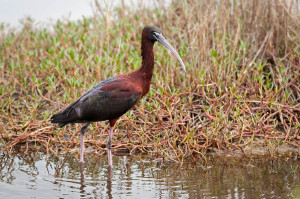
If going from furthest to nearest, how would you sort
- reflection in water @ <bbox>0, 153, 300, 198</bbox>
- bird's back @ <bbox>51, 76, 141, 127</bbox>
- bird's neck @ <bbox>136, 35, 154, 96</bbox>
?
bird's neck @ <bbox>136, 35, 154, 96</bbox> < bird's back @ <bbox>51, 76, 141, 127</bbox> < reflection in water @ <bbox>0, 153, 300, 198</bbox>

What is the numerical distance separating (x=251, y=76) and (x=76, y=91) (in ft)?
8.55

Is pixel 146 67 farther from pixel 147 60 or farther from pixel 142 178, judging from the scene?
pixel 142 178

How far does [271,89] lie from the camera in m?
7.09

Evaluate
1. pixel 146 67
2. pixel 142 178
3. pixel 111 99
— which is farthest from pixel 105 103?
pixel 142 178

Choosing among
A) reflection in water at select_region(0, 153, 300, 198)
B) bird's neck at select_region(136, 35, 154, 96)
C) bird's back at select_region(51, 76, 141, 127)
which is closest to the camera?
reflection in water at select_region(0, 153, 300, 198)

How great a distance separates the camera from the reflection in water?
199 inches

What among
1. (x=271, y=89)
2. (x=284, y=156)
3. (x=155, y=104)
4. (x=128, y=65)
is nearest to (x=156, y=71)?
(x=128, y=65)

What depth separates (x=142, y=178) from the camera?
555 centimetres

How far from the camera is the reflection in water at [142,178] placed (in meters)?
5.07

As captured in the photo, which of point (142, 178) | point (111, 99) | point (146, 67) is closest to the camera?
point (142, 178)

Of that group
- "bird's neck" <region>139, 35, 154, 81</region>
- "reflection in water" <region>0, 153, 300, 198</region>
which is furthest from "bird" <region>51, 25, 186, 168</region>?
"reflection in water" <region>0, 153, 300, 198</region>

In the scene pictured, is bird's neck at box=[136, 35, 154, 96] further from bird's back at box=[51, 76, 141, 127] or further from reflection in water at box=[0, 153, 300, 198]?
reflection in water at box=[0, 153, 300, 198]

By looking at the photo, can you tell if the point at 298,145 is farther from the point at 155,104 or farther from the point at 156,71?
the point at 156,71

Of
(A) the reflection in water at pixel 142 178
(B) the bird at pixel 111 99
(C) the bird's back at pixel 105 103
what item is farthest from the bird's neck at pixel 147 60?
(A) the reflection in water at pixel 142 178
